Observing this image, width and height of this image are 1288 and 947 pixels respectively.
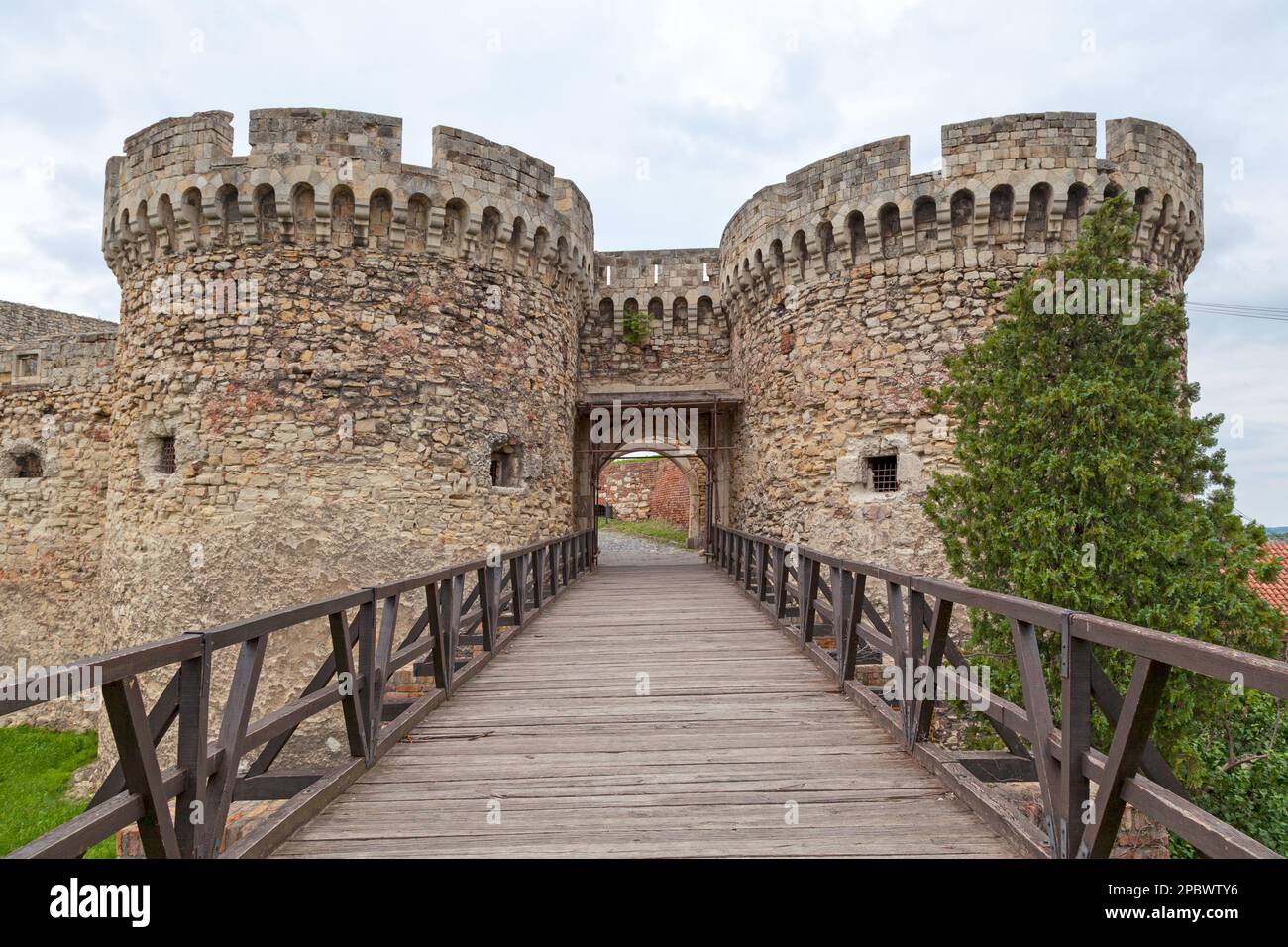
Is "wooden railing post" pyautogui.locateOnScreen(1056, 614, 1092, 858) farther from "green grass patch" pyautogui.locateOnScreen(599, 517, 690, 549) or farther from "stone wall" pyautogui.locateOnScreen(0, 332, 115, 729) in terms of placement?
"green grass patch" pyautogui.locateOnScreen(599, 517, 690, 549)

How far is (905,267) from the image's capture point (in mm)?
8812

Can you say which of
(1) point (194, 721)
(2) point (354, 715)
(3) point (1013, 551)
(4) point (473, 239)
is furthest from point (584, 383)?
(1) point (194, 721)

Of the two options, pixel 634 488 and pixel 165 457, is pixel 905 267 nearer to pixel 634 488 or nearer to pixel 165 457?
pixel 165 457

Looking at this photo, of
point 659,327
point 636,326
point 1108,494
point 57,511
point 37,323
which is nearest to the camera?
point 1108,494

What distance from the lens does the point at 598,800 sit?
281cm

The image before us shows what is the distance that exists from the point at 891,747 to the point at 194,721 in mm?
2741

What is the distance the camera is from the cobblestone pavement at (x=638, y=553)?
13000 millimetres

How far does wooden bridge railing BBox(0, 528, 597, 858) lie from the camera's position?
68.4 inches

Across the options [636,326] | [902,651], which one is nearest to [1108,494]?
[902,651]

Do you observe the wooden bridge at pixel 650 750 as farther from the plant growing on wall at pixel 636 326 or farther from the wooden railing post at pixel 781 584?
the plant growing on wall at pixel 636 326

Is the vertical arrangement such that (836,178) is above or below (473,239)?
above

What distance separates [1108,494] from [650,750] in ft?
13.9

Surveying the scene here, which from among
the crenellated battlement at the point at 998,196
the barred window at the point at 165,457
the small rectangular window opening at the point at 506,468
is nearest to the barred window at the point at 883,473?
the crenellated battlement at the point at 998,196
